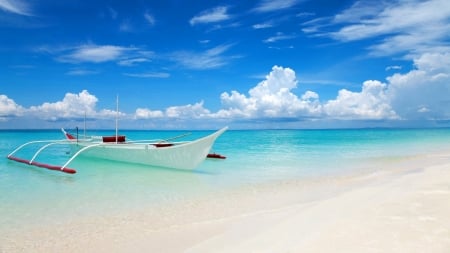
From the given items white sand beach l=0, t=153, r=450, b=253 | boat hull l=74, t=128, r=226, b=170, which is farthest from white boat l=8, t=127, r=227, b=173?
white sand beach l=0, t=153, r=450, b=253

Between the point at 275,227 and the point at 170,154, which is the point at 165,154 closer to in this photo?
the point at 170,154

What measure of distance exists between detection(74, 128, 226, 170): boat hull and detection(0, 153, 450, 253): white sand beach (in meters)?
4.22

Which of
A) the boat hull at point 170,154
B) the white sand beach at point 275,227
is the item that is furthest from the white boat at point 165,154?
the white sand beach at point 275,227

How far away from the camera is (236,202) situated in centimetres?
638

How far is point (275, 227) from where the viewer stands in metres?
4.55

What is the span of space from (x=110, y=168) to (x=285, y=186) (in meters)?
7.12

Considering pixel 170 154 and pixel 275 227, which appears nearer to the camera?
pixel 275 227

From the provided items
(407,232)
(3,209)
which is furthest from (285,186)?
(3,209)

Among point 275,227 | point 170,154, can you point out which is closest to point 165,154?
point 170,154

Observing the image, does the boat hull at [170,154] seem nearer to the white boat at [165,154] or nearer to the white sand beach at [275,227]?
the white boat at [165,154]

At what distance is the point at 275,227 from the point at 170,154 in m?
7.31

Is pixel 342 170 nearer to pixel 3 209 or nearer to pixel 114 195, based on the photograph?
pixel 114 195

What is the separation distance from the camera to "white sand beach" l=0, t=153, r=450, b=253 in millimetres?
3691

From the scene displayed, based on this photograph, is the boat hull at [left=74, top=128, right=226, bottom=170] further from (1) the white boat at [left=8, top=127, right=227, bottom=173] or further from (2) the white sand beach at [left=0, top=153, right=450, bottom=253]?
(2) the white sand beach at [left=0, top=153, right=450, bottom=253]
